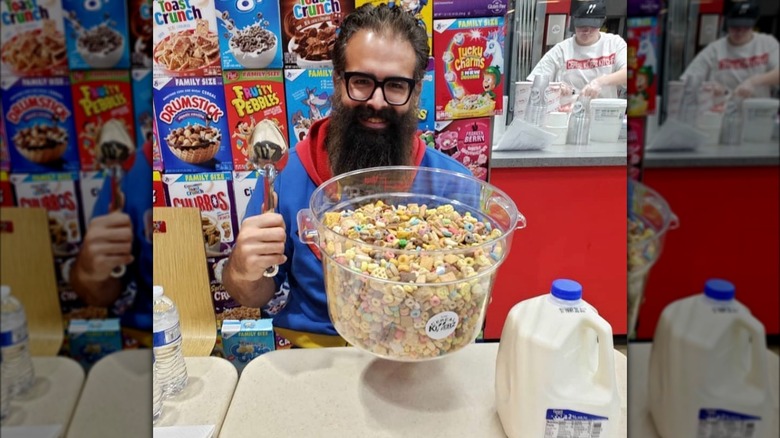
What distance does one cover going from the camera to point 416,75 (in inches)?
50.0

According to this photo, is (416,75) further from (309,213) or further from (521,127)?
(309,213)

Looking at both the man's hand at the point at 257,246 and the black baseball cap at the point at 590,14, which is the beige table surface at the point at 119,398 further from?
the black baseball cap at the point at 590,14

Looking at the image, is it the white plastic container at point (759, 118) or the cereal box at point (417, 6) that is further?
the cereal box at point (417, 6)

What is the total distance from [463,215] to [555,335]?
378 millimetres

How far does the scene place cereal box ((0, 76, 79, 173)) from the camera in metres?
0.40

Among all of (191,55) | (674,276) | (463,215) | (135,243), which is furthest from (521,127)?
(135,243)

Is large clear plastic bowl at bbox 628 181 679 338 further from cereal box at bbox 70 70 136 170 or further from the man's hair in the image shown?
the man's hair

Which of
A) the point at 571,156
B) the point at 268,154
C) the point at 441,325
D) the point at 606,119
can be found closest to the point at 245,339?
the point at 268,154

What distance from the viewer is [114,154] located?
17.1 inches

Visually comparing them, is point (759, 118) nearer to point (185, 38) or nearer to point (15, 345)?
point (15, 345)

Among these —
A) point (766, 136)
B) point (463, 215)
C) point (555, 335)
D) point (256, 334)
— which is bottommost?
point (256, 334)

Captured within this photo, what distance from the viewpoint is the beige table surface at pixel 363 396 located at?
3.86 feet

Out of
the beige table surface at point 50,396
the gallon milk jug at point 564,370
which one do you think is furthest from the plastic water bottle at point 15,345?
the gallon milk jug at point 564,370

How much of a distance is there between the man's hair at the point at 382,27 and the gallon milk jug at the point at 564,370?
61 centimetres
